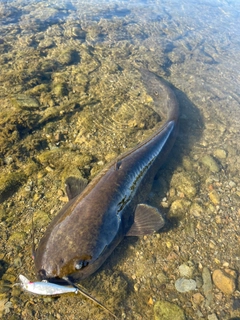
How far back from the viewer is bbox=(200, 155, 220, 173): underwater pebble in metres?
5.83

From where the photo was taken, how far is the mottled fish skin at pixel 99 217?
10.4 feet

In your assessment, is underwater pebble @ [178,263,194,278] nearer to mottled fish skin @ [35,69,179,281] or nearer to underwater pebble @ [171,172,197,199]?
mottled fish skin @ [35,69,179,281]

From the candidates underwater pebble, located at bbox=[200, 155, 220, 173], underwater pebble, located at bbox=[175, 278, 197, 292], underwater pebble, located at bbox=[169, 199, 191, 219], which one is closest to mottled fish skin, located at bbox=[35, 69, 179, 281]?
underwater pebble, located at bbox=[169, 199, 191, 219]

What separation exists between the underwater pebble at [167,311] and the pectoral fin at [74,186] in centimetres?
197

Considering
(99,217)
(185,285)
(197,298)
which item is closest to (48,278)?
(99,217)

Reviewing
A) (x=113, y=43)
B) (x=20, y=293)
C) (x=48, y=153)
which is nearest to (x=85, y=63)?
(x=113, y=43)

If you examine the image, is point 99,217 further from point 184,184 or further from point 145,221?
point 184,184

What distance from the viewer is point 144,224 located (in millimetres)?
4195

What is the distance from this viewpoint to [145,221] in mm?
4219

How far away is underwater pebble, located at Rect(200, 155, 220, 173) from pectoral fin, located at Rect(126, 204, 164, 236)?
7.20 ft

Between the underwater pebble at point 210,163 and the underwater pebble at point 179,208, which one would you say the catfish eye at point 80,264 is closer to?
the underwater pebble at point 179,208

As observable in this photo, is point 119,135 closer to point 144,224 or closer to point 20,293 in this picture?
point 144,224

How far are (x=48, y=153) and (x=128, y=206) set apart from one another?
194 centimetres

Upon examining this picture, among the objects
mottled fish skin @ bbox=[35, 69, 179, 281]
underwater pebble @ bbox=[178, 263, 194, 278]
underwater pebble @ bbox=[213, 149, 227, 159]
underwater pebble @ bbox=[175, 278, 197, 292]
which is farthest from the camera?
underwater pebble @ bbox=[213, 149, 227, 159]
